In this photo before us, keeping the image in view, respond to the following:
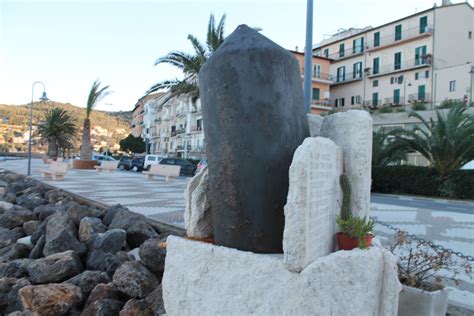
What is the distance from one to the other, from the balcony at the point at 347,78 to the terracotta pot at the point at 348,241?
5295 cm

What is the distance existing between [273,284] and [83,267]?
3.83 metres

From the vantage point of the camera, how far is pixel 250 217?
2840mm

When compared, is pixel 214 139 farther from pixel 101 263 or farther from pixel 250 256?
pixel 101 263

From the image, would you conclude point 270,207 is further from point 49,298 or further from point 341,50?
point 341,50

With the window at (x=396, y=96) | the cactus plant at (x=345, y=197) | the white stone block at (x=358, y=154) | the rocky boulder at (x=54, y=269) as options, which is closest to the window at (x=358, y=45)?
the window at (x=396, y=96)

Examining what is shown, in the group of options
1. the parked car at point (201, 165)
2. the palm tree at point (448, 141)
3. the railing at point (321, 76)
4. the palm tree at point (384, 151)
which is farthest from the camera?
the railing at point (321, 76)

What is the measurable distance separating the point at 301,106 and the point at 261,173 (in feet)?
2.15

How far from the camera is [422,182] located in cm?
2220

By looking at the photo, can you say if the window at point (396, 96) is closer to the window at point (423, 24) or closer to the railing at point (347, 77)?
the railing at point (347, 77)

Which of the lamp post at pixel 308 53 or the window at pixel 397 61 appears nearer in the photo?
the lamp post at pixel 308 53

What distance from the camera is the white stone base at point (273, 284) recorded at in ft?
7.97

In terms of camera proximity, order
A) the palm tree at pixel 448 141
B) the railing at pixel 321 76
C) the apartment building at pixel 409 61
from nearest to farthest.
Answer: the palm tree at pixel 448 141
the apartment building at pixel 409 61
the railing at pixel 321 76

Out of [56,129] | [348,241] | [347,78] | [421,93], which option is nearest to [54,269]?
[348,241]

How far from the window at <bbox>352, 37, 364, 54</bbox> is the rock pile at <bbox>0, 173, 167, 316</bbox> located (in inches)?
2029
